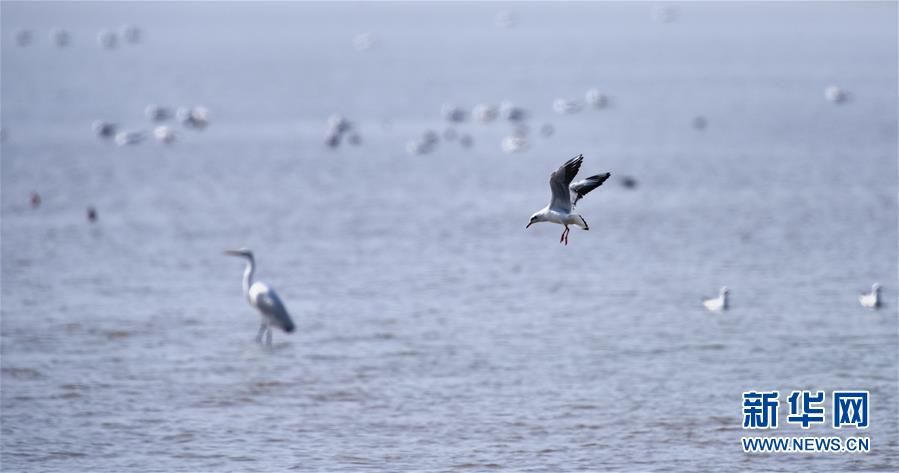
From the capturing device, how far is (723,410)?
2306 centimetres

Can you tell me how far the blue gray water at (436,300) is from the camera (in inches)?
867

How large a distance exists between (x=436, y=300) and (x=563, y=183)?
1506cm

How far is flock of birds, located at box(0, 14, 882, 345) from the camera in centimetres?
1772

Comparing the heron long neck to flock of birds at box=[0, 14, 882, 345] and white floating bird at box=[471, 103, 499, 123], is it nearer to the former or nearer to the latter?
flock of birds at box=[0, 14, 882, 345]

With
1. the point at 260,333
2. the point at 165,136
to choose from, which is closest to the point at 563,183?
the point at 260,333

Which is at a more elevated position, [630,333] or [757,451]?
[630,333]

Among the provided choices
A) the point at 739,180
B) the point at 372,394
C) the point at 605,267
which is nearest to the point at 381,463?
the point at 372,394

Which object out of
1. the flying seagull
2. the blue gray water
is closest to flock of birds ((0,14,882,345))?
the flying seagull

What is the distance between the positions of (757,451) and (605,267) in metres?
15.1

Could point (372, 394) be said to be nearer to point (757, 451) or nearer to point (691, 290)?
point (757, 451)

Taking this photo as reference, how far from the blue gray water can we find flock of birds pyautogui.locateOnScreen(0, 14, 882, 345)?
2.12 feet

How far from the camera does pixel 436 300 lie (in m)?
32.2

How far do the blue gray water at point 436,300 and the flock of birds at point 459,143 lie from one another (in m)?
0.65

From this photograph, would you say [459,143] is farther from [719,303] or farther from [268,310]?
[268,310]
